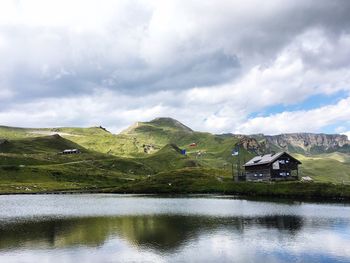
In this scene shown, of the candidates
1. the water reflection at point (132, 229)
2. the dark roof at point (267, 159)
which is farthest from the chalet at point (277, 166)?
the water reflection at point (132, 229)

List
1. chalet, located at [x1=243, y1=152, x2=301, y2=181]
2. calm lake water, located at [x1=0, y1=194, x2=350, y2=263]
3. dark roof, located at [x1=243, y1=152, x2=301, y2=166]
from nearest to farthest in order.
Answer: calm lake water, located at [x1=0, y1=194, x2=350, y2=263], dark roof, located at [x1=243, y1=152, x2=301, y2=166], chalet, located at [x1=243, y1=152, x2=301, y2=181]

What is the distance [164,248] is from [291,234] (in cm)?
2367

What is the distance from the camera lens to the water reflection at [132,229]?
5569 cm

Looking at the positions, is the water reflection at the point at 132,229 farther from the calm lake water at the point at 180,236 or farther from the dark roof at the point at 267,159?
the dark roof at the point at 267,159

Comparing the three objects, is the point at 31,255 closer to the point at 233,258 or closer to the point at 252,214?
the point at 233,258

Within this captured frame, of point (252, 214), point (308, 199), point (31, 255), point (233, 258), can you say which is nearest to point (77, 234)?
point (31, 255)

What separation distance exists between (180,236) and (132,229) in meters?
11.6

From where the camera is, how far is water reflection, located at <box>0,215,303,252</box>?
55.7 m

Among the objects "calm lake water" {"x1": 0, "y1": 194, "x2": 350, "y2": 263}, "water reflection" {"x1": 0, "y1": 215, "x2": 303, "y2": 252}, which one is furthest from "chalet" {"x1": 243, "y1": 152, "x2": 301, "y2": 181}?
"water reflection" {"x1": 0, "y1": 215, "x2": 303, "y2": 252}

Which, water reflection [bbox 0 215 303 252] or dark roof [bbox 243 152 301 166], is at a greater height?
dark roof [bbox 243 152 301 166]

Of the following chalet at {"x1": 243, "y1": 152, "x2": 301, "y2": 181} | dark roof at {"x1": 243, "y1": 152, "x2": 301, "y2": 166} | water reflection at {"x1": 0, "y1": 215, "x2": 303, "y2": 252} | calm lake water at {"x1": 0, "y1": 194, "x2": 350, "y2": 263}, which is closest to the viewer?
calm lake water at {"x1": 0, "y1": 194, "x2": 350, "y2": 263}

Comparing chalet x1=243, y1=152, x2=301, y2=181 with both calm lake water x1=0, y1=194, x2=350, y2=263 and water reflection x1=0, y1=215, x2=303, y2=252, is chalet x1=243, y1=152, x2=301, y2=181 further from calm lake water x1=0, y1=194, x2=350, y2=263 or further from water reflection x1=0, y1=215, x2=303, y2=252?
water reflection x1=0, y1=215, x2=303, y2=252

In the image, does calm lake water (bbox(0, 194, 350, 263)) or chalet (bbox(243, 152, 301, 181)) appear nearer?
calm lake water (bbox(0, 194, 350, 263))

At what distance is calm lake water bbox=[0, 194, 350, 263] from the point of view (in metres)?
47.4
